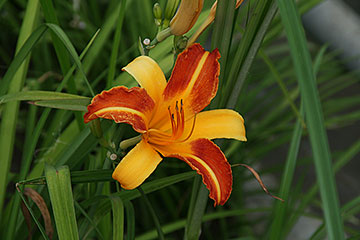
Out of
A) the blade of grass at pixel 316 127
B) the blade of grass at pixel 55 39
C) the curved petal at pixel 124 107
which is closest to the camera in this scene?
the blade of grass at pixel 316 127

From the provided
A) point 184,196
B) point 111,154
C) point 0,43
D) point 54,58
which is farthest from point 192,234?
point 0,43

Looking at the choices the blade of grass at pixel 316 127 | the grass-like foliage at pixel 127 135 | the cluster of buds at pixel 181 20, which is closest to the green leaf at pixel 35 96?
the grass-like foliage at pixel 127 135

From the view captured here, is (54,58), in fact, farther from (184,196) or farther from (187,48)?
(187,48)

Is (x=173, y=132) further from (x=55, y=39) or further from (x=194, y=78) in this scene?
(x=55, y=39)

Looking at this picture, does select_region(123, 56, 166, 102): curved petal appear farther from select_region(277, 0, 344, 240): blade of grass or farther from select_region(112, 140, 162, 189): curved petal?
select_region(277, 0, 344, 240): blade of grass

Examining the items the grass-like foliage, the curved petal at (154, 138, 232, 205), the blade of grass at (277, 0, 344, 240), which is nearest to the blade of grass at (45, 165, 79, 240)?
the grass-like foliage

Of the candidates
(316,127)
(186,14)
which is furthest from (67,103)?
(316,127)

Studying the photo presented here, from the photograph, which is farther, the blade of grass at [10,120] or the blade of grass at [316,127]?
the blade of grass at [10,120]

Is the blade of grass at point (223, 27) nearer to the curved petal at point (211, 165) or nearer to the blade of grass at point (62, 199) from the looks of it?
the curved petal at point (211, 165)
